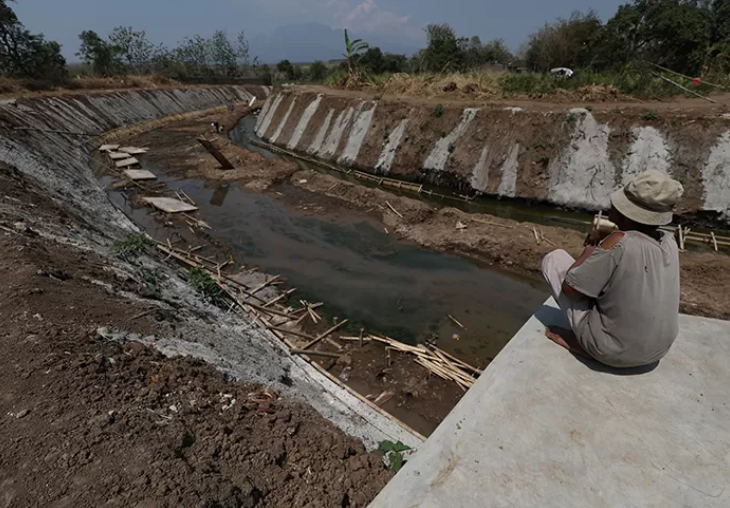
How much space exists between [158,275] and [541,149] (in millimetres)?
13421

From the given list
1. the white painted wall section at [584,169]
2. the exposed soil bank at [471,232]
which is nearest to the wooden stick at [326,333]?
the exposed soil bank at [471,232]

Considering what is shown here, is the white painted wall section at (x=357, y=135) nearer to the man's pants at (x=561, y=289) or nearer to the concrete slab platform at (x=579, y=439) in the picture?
the man's pants at (x=561, y=289)

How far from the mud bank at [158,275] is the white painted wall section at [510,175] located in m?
11.0

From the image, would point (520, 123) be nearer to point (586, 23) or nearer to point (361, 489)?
point (361, 489)

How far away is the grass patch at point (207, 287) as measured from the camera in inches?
314

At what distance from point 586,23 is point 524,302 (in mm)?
32711

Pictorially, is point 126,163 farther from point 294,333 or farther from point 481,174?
point 481,174

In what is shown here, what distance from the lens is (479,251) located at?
416 inches

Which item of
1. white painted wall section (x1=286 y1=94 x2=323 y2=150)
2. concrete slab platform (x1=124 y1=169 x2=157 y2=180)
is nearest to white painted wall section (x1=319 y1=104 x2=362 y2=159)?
white painted wall section (x1=286 y1=94 x2=323 y2=150)

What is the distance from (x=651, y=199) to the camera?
9.58ft

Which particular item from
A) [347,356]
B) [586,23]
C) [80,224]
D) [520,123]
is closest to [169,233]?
[80,224]

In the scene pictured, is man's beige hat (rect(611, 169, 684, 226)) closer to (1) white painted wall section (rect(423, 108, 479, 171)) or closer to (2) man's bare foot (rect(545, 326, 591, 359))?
(2) man's bare foot (rect(545, 326, 591, 359))

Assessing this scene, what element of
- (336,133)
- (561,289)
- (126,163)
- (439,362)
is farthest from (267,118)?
(561,289)

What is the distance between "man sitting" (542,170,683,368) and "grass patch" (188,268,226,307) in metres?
6.87
